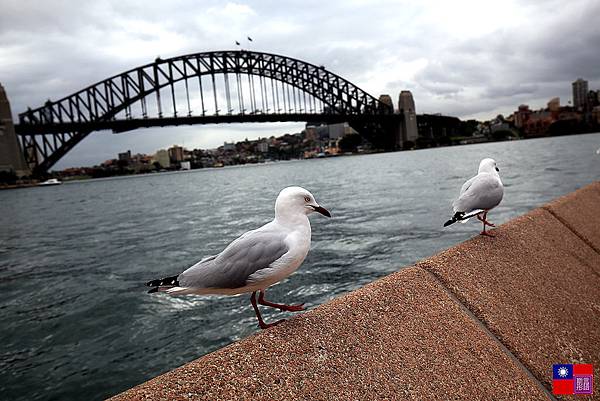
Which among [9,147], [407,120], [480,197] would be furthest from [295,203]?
[407,120]

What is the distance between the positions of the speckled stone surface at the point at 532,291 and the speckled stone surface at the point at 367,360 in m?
0.11

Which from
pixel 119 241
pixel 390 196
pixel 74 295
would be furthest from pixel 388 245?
pixel 390 196

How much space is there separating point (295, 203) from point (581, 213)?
2410 mm

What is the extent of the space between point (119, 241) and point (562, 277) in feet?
32.9

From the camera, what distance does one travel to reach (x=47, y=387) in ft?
10.9

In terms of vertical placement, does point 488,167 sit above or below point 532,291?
above

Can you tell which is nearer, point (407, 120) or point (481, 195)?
point (481, 195)

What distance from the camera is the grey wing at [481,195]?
9.06 ft

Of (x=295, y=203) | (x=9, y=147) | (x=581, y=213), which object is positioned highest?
(x=9, y=147)

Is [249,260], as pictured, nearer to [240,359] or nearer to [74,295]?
[240,359]

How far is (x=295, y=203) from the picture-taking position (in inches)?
62.4

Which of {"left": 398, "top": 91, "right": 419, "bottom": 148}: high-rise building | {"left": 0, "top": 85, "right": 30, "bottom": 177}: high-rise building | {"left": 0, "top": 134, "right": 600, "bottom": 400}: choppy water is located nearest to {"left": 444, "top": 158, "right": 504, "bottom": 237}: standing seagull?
{"left": 0, "top": 134, "right": 600, "bottom": 400}: choppy water

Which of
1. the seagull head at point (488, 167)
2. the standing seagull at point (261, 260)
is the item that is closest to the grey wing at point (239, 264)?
the standing seagull at point (261, 260)

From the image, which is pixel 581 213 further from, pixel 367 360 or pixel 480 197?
pixel 367 360
